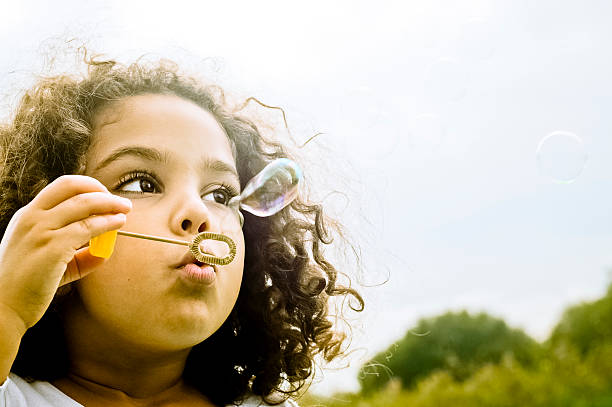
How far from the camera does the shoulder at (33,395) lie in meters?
1.32

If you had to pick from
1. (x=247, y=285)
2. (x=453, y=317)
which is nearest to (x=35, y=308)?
(x=247, y=285)

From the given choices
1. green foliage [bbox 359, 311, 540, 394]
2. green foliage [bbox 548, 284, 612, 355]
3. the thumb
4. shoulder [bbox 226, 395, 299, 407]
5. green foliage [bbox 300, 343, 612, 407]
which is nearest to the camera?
the thumb

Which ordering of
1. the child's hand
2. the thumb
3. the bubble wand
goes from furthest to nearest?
the bubble wand < the thumb < the child's hand

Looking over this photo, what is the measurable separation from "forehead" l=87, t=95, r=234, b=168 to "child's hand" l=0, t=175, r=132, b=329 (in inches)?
11.5

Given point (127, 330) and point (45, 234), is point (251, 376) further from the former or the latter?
point (45, 234)

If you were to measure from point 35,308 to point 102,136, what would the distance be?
0.50 meters

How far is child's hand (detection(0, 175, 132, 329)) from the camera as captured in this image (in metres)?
1.15

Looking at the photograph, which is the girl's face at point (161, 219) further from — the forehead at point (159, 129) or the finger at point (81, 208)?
the finger at point (81, 208)

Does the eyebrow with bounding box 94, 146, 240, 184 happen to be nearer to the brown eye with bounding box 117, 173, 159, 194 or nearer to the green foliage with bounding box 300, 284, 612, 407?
the brown eye with bounding box 117, 173, 159, 194

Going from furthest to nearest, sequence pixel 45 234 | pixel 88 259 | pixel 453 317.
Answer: pixel 453 317
pixel 88 259
pixel 45 234

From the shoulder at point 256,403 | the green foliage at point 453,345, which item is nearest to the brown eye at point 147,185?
the shoulder at point 256,403

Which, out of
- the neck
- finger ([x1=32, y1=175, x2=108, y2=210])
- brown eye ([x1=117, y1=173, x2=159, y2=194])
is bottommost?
the neck

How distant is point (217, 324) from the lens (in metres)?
1.44

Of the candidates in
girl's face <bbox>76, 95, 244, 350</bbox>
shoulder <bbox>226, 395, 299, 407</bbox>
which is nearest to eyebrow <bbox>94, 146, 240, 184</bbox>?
girl's face <bbox>76, 95, 244, 350</bbox>
